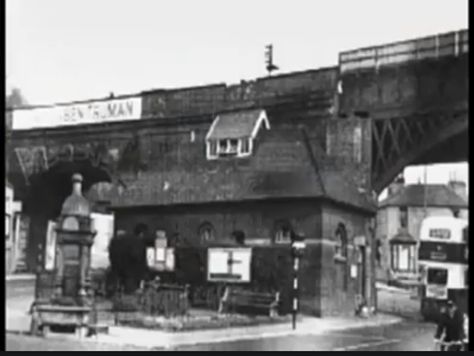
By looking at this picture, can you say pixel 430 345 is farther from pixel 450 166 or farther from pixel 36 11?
pixel 36 11

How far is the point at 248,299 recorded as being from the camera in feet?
32.9

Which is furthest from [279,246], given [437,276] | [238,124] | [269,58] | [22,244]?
[22,244]

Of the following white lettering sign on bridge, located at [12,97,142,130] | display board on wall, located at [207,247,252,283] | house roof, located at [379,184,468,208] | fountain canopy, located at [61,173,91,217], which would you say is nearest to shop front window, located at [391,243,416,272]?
house roof, located at [379,184,468,208]

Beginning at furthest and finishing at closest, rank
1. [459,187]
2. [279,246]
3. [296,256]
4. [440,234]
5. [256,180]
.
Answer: [279,246] → [296,256] → [256,180] → [440,234] → [459,187]

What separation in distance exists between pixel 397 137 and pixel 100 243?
3197 mm

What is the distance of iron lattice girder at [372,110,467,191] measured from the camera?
893 centimetres

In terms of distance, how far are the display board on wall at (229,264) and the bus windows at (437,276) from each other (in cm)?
209

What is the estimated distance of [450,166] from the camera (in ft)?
28.3

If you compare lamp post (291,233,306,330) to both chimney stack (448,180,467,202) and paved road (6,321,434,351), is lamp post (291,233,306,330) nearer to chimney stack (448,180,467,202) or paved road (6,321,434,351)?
paved road (6,321,434,351)

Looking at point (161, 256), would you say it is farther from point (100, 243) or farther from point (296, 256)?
point (296, 256)

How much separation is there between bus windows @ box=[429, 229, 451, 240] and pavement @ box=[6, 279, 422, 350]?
2.94 feet

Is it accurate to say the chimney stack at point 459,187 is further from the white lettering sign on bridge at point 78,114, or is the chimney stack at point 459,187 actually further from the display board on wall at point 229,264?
the white lettering sign on bridge at point 78,114

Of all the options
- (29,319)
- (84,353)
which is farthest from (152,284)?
(84,353)

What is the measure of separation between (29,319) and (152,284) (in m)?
1.43
